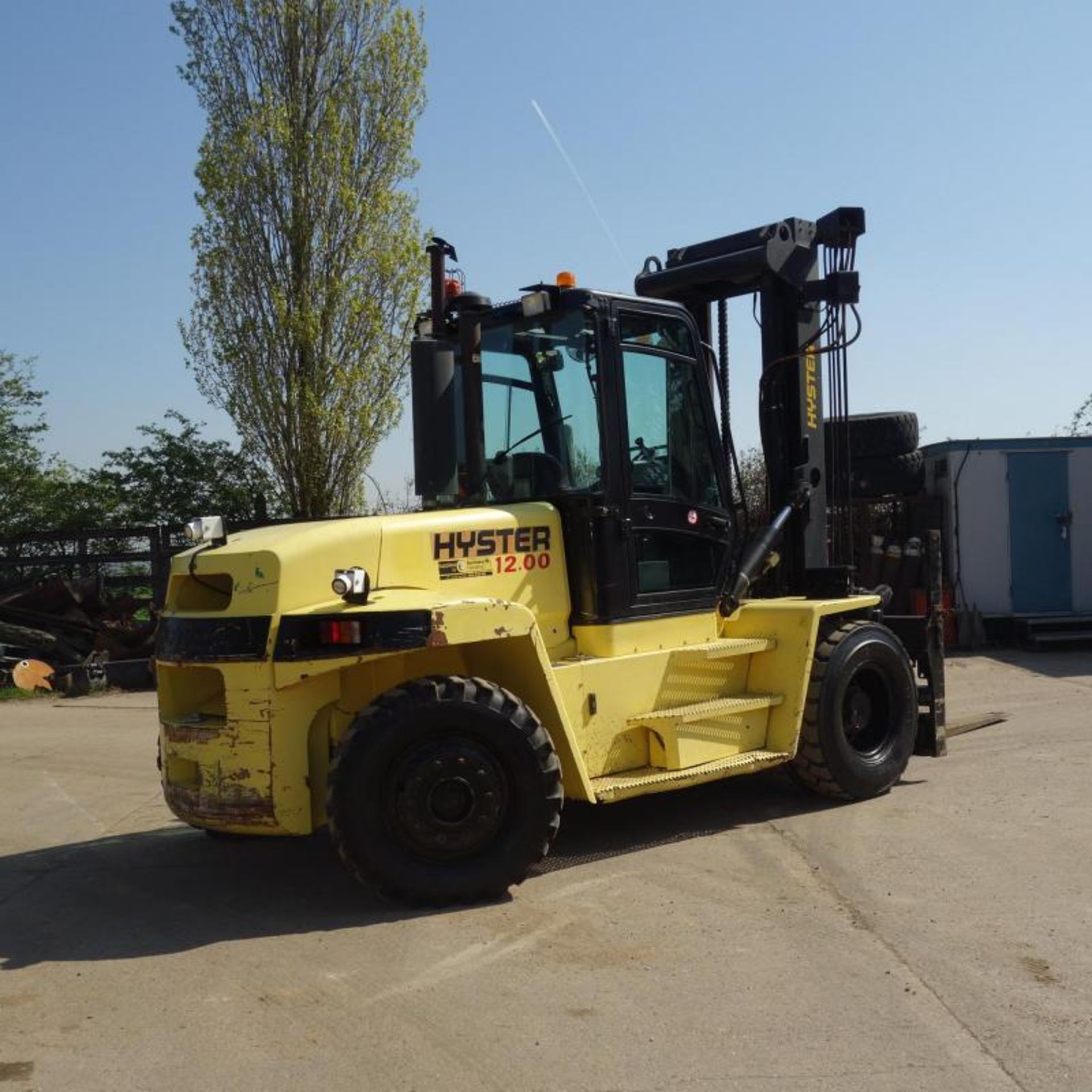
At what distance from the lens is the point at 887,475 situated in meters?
15.4

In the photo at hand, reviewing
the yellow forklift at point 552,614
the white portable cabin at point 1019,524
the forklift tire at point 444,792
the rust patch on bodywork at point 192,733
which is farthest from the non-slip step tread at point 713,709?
the white portable cabin at point 1019,524

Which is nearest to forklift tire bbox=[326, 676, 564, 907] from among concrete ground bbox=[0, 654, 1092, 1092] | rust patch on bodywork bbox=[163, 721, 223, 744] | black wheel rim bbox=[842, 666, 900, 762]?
concrete ground bbox=[0, 654, 1092, 1092]

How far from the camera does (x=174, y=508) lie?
19.8m

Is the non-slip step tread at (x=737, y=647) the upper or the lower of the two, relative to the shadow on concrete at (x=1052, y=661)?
upper

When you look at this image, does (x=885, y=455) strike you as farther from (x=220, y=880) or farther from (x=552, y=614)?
(x=220, y=880)

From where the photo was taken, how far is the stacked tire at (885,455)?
14812 millimetres

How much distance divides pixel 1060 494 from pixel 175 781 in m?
13.6

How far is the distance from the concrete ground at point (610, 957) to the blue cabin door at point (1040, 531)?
8.70 metres

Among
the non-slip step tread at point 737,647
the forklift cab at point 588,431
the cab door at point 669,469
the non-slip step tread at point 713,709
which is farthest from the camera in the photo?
the non-slip step tread at point 737,647

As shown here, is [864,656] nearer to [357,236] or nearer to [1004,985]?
[1004,985]

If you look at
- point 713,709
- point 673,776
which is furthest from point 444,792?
point 713,709

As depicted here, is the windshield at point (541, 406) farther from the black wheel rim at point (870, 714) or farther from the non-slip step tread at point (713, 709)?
the black wheel rim at point (870, 714)

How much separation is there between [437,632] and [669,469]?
2.03m

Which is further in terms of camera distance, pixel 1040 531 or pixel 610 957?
pixel 1040 531
